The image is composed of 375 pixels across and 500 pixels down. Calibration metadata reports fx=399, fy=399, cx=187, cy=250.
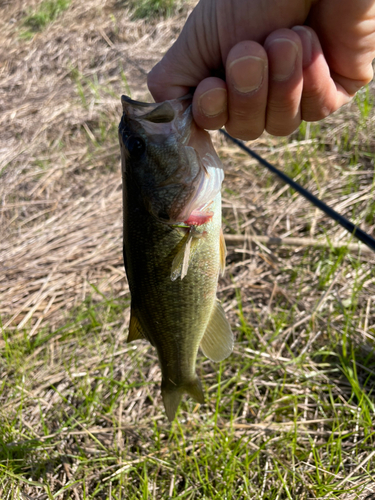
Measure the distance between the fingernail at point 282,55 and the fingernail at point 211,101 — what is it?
0.72 ft

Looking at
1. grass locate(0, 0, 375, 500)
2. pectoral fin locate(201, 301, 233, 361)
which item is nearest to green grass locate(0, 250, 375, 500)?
grass locate(0, 0, 375, 500)

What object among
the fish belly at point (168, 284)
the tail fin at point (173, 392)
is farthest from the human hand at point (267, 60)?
the tail fin at point (173, 392)

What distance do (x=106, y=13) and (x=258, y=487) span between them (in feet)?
27.6

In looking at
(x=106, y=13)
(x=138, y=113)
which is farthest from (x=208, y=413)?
(x=106, y=13)

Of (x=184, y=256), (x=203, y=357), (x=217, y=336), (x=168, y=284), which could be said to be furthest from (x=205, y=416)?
(x=184, y=256)

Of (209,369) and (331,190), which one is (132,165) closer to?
(209,369)

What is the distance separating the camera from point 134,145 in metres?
1.68

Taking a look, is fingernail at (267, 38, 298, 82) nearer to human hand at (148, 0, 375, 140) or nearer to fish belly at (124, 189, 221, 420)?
human hand at (148, 0, 375, 140)

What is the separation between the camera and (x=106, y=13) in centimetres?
782

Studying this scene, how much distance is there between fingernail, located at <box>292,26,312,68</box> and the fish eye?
0.76 m

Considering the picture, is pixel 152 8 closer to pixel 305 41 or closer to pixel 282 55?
pixel 305 41

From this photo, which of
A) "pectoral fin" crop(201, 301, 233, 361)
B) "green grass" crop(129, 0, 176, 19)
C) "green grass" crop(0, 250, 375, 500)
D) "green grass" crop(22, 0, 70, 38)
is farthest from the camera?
"green grass" crop(22, 0, 70, 38)

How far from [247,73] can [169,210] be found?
0.62 m

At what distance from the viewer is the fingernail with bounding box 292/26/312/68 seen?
1607mm
